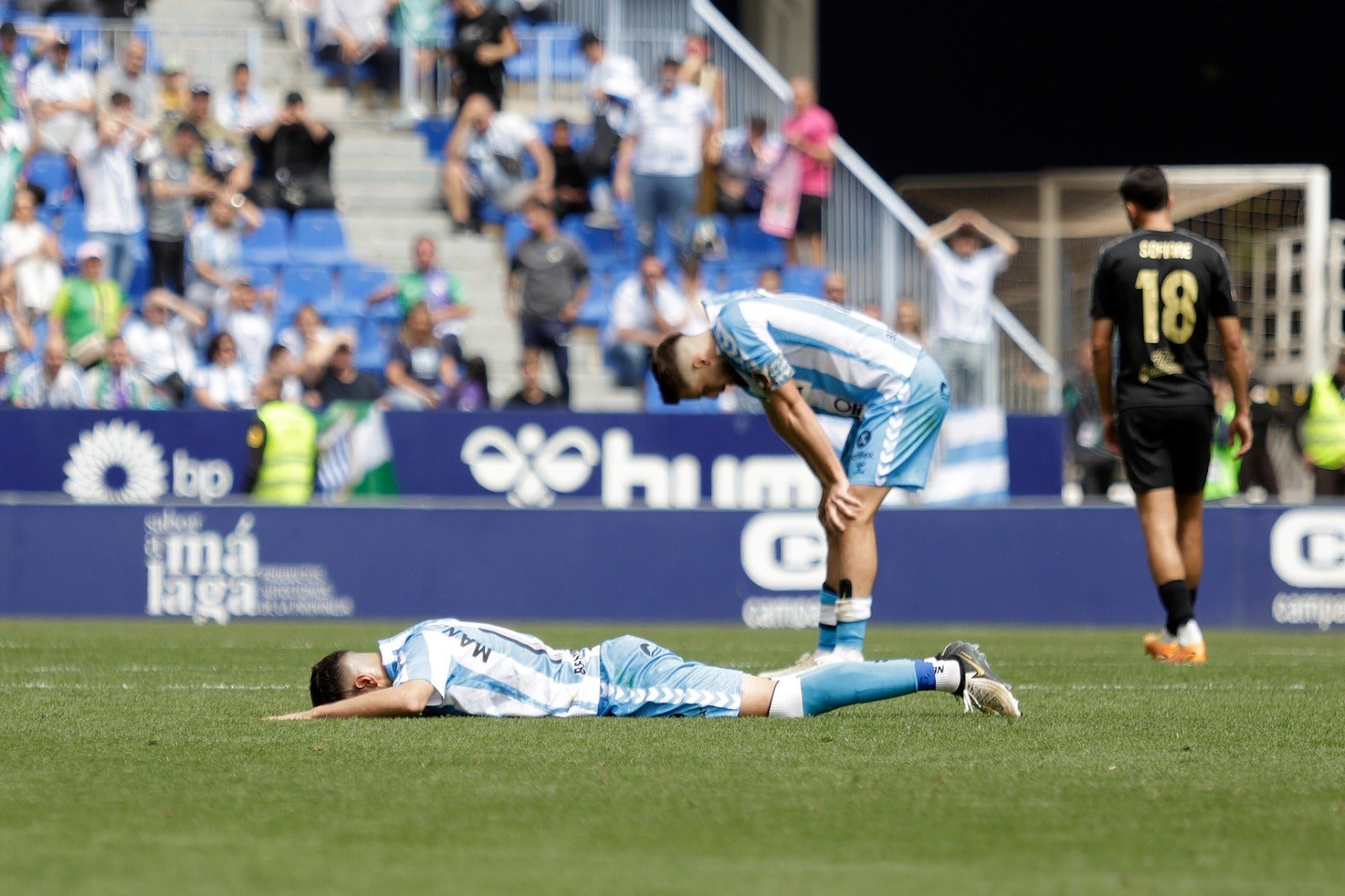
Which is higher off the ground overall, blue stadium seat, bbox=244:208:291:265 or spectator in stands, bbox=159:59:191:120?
spectator in stands, bbox=159:59:191:120

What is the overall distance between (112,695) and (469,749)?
245cm

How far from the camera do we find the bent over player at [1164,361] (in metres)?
9.10

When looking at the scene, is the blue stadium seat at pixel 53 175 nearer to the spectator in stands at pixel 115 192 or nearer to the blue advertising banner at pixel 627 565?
the spectator in stands at pixel 115 192

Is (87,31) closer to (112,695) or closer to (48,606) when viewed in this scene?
(48,606)

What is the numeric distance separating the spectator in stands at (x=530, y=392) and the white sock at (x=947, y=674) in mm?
9533

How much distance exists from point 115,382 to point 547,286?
12.5 feet

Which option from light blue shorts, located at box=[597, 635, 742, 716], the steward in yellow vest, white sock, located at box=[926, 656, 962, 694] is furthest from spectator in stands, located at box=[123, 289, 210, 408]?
white sock, located at box=[926, 656, 962, 694]

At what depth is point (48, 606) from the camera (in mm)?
13383

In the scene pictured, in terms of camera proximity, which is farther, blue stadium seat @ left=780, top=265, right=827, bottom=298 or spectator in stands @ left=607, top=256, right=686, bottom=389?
blue stadium seat @ left=780, top=265, right=827, bottom=298

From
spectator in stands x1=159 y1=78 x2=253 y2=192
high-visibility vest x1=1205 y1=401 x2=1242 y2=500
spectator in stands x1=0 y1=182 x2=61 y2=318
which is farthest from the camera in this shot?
spectator in stands x1=159 y1=78 x2=253 y2=192

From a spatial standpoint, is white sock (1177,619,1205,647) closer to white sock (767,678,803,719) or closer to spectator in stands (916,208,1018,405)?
white sock (767,678,803,719)

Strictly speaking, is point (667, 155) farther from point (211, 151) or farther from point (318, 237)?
point (211, 151)

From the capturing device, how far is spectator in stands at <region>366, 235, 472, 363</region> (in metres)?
17.0

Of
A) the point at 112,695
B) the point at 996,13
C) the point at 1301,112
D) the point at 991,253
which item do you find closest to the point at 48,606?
the point at 112,695
